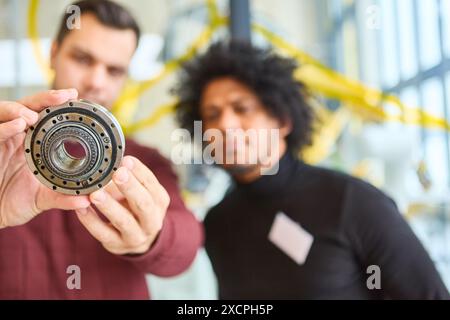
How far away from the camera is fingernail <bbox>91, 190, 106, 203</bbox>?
1.27 ft

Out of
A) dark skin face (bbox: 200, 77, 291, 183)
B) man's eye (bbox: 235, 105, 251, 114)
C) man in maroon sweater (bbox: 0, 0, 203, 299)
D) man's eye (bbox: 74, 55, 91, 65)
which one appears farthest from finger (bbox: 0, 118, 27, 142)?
man's eye (bbox: 235, 105, 251, 114)

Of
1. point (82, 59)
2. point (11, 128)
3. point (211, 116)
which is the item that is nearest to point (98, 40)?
point (82, 59)

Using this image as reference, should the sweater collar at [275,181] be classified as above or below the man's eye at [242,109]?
below

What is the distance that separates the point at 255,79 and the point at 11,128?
0.48 meters

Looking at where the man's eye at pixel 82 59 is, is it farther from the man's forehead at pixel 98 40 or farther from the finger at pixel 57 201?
the finger at pixel 57 201

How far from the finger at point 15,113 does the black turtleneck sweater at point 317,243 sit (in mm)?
389

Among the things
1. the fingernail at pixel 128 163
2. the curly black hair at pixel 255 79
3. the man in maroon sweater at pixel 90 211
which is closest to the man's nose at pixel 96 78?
the man in maroon sweater at pixel 90 211

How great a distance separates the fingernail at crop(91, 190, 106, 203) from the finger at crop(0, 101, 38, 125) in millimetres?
72

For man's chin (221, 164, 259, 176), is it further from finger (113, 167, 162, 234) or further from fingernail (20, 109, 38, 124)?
fingernail (20, 109, 38, 124)

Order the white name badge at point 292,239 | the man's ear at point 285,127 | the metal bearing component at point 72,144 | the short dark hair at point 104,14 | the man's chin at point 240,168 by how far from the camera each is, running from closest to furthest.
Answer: the metal bearing component at point 72,144 → the short dark hair at point 104,14 → the man's chin at point 240,168 → the white name badge at point 292,239 → the man's ear at point 285,127

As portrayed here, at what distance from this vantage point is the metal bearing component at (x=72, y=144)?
376mm

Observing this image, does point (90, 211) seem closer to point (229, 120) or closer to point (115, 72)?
point (115, 72)

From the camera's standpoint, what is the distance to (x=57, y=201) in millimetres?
407

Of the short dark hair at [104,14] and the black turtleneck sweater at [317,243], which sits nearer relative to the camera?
the short dark hair at [104,14]
